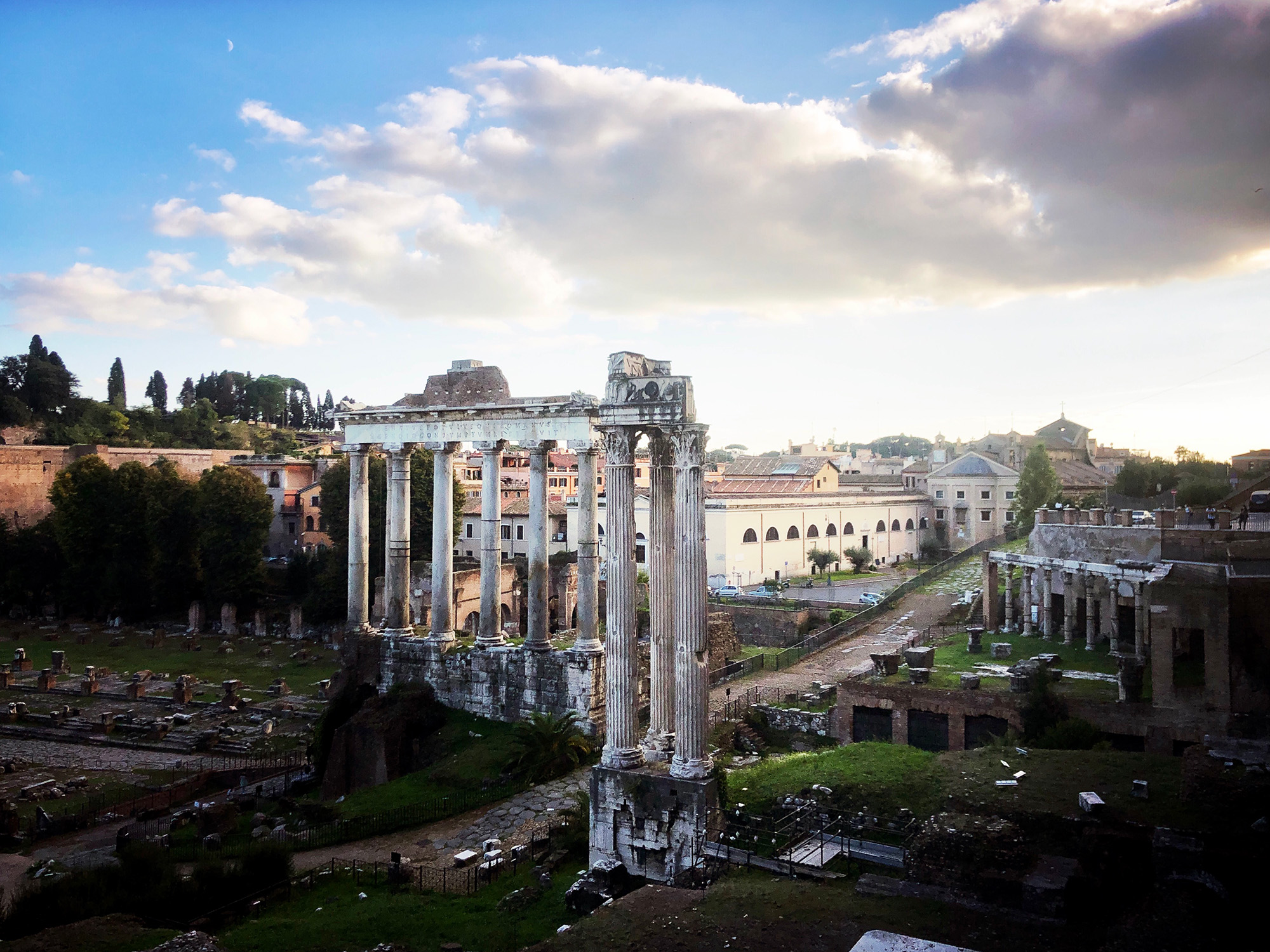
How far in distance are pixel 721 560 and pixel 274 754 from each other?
90.5 ft

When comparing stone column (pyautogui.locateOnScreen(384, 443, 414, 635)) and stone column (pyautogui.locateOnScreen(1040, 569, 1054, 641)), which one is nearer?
stone column (pyautogui.locateOnScreen(384, 443, 414, 635))

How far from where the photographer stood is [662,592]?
14727 mm

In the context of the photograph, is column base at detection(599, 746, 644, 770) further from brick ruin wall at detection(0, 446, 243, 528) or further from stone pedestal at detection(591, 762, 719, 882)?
brick ruin wall at detection(0, 446, 243, 528)

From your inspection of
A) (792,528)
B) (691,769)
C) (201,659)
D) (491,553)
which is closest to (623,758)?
(691,769)

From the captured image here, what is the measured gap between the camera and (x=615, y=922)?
1088cm

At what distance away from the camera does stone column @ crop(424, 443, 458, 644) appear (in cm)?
2425

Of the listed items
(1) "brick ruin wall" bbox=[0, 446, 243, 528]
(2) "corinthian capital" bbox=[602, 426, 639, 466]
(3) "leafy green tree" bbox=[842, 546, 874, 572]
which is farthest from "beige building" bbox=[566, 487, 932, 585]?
(1) "brick ruin wall" bbox=[0, 446, 243, 528]

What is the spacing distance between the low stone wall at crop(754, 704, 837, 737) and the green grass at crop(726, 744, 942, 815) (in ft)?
16.4

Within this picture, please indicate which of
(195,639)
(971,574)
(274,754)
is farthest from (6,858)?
(971,574)

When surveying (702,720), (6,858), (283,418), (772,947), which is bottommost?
(6,858)

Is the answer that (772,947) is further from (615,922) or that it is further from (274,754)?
(274,754)

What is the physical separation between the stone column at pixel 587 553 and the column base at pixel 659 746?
23.7 feet

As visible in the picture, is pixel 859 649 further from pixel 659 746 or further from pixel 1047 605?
pixel 659 746

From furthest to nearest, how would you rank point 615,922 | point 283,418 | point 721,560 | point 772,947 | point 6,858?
point 283,418
point 721,560
point 6,858
point 615,922
point 772,947
